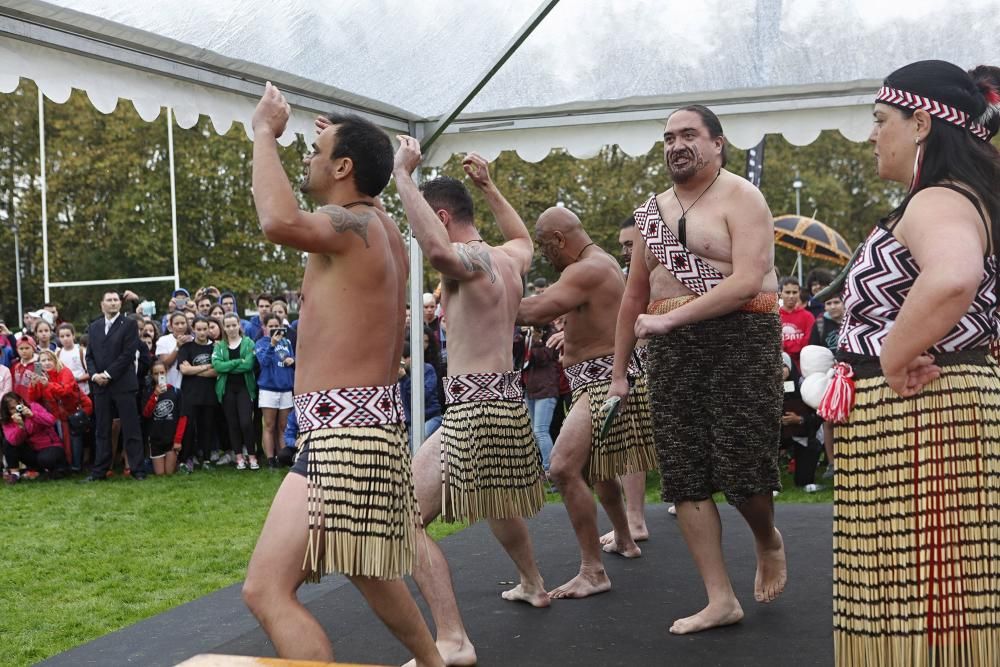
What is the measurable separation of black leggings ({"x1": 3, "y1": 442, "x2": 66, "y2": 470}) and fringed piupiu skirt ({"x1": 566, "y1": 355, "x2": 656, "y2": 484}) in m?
7.21

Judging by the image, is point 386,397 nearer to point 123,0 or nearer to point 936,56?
point 123,0

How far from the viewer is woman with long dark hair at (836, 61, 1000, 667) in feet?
8.75

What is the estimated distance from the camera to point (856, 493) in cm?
279

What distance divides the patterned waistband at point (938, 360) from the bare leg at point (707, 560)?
147cm

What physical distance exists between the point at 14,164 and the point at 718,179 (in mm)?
29363

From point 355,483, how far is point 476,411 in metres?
1.43

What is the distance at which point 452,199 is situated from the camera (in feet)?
14.9

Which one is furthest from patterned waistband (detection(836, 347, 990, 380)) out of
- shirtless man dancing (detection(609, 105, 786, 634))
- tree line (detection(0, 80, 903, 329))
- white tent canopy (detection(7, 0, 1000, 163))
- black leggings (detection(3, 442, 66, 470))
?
tree line (detection(0, 80, 903, 329))

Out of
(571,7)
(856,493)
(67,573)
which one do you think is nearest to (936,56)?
(571,7)

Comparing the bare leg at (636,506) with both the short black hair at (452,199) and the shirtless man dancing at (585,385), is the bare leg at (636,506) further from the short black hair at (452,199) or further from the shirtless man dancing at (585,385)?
the short black hair at (452,199)

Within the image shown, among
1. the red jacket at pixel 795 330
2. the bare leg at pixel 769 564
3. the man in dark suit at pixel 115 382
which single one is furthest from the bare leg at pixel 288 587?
the man in dark suit at pixel 115 382

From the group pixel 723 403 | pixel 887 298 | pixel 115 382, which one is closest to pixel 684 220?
pixel 723 403

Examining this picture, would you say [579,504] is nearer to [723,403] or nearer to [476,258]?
[723,403]

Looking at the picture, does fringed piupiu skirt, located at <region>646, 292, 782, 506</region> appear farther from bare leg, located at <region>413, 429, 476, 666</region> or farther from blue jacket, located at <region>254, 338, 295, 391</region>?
blue jacket, located at <region>254, 338, 295, 391</region>
